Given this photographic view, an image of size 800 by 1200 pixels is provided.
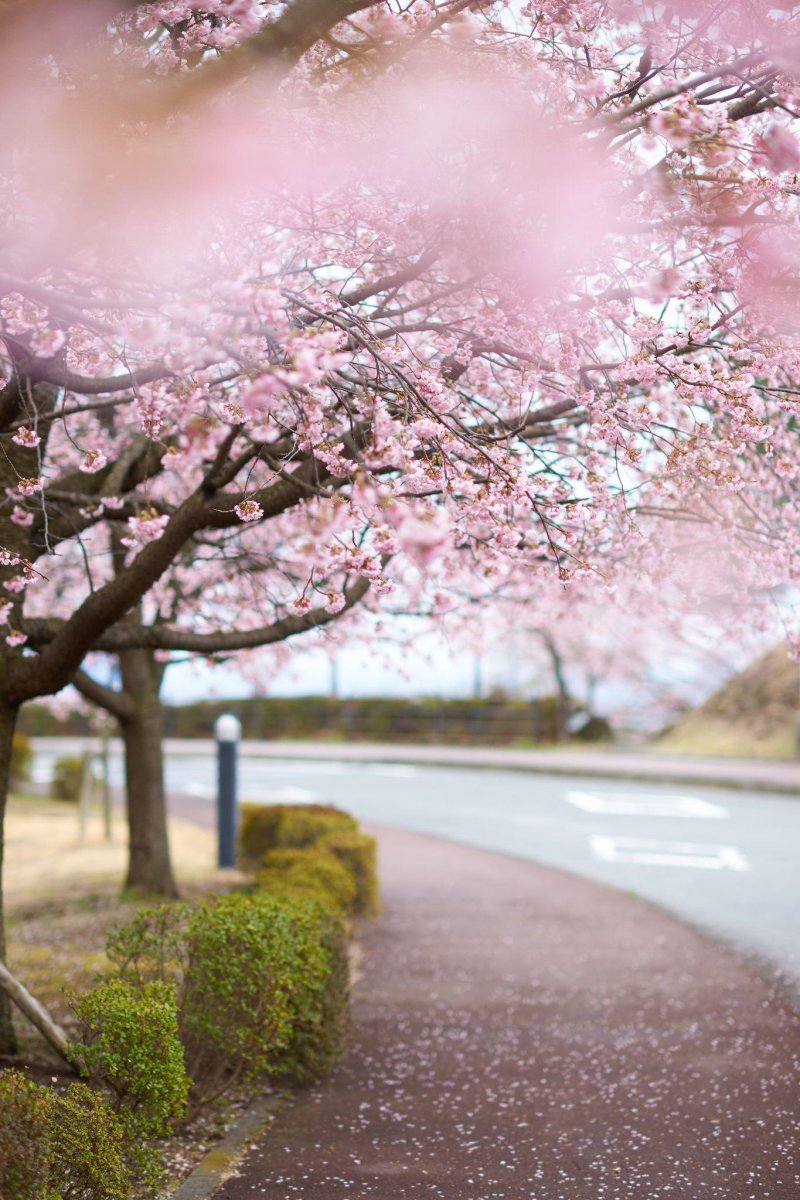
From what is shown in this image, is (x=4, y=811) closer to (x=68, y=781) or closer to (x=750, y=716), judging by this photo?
(x=68, y=781)

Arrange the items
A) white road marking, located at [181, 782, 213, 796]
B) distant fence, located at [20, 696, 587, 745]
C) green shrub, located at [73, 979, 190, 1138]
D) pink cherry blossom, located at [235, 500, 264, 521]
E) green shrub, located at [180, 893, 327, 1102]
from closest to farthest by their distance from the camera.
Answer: green shrub, located at [73, 979, 190, 1138] → pink cherry blossom, located at [235, 500, 264, 521] → green shrub, located at [180, 893, 327, 1102] → white road marking, located at [181, 782, 213, 796] → distant fence, located at [20, 696, 587, 745]

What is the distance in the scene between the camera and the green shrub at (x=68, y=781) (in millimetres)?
21234

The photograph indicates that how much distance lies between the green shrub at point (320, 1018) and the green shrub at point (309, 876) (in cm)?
109

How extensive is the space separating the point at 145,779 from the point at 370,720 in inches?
1001

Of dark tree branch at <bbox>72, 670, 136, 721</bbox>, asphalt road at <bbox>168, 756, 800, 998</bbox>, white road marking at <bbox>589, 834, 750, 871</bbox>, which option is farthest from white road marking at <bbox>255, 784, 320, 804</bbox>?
dark tree branch at <bbox>72, 670, 136, 721</bbox>

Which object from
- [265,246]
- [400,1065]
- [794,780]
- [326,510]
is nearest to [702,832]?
[794,780]

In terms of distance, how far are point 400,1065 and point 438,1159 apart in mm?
1377

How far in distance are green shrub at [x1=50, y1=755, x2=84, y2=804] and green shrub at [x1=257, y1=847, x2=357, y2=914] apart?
1280 centimetres

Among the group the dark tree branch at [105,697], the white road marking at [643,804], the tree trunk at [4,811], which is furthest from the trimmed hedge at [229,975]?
the white road marking at [643,804]

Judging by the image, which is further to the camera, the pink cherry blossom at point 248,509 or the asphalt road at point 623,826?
the asphalt road at point 623,826

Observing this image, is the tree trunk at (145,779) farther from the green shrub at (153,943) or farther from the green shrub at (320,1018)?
the green shrub at (153,943)

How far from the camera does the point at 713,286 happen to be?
484 centimetres

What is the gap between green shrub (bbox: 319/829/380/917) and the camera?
9773 mm

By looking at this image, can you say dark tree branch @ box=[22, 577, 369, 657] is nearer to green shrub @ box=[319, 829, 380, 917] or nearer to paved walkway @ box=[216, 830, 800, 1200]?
paved walkway @ box=[216, 830, 800, 1200]
